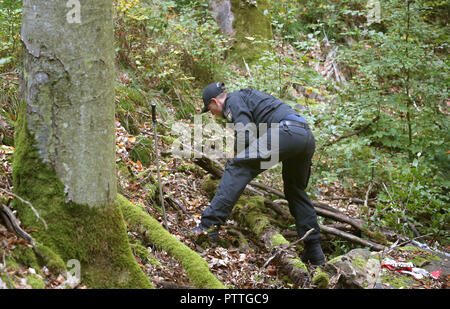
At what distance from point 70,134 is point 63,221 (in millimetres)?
576

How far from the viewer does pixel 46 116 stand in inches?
94.0

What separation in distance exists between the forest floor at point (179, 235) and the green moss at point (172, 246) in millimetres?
67

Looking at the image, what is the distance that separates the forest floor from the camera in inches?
123

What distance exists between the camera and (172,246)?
3576mm

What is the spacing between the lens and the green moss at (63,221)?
2.46 meters

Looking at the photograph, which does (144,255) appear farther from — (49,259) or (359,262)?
(359,262)

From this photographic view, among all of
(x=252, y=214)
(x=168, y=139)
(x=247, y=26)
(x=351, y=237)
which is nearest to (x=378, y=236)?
(x=351, y=237)

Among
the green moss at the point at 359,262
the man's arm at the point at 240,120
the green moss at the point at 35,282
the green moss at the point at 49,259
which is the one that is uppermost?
the man's arm at the point at 240,120

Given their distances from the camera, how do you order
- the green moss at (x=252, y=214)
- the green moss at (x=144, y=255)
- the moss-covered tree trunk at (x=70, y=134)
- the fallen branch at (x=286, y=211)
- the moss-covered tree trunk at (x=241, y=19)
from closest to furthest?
the moss-covered tree trunk at (x=70, y=134) → the green moss at (x=144, y=255) → the green moss at (x=252, y=214) → the fallen branch at (x=286, y=211) → the moss-covered tree trunk at (x=241, y=19)

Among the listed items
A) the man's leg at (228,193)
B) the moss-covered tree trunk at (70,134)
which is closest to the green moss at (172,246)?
the man's leg at (228,193)

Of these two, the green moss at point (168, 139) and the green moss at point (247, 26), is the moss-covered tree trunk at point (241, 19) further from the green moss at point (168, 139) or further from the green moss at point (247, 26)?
the green moss at point (168, 139)

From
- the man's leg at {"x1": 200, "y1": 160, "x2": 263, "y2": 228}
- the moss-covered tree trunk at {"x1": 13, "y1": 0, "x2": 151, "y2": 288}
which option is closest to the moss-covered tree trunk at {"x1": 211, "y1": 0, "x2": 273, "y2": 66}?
the man's leg at {"x1": 200, "y1": 160, "x2": 263, "y2": 228}

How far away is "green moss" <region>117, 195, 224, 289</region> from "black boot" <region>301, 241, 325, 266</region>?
1737 millimetres
